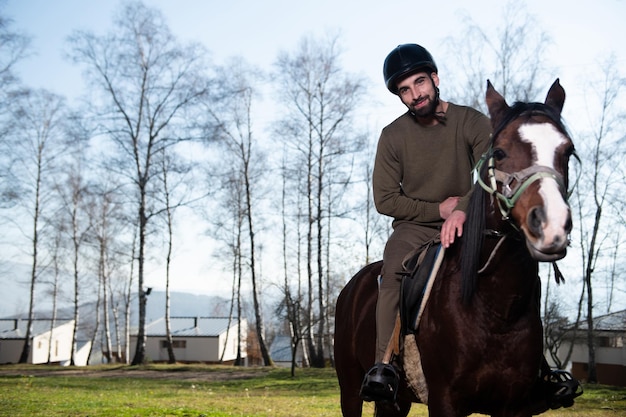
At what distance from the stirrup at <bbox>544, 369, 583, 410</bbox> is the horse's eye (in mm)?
1562

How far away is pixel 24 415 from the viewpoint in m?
9.55

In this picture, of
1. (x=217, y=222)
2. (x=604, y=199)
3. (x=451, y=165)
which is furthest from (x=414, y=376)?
(x=217, y=222)

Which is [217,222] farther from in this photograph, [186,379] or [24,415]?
[24,415]

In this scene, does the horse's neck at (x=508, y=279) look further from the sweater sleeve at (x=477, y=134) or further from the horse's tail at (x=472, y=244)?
the sweater sleeve at (x=477, y=134)

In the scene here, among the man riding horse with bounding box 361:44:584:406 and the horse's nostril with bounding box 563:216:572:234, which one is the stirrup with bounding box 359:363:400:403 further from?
the horse's nostril with bounding box 563:216:572:234

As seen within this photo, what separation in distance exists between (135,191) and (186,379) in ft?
31.6

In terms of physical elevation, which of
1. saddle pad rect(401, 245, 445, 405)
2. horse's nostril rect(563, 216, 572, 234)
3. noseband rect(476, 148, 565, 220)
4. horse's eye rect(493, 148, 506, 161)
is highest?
horse's eye rect(493, 148, 506, 161)

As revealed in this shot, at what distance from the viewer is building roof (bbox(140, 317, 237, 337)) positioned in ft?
233

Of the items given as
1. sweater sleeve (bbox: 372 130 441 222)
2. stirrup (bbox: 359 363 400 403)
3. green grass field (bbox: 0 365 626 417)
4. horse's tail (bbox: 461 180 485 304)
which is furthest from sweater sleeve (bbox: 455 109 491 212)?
green grass field (bbox: 0 365 626 417)

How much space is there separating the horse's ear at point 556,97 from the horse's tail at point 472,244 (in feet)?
2.17

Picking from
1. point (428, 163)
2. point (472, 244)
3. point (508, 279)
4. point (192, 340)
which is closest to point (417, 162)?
point (428, 163)

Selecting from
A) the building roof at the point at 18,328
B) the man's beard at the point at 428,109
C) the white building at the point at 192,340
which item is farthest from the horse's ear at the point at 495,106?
the building roof at the point at 18,328

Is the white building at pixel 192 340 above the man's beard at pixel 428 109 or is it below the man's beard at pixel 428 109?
below

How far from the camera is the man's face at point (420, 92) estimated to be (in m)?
4.20
